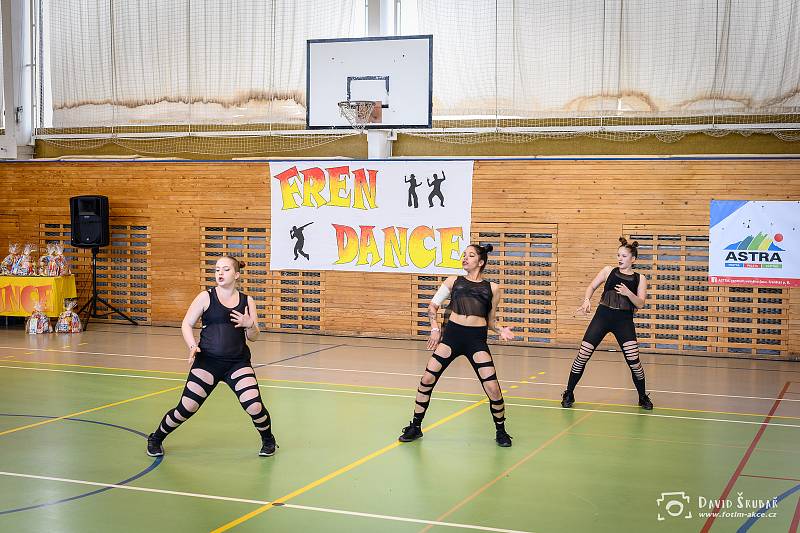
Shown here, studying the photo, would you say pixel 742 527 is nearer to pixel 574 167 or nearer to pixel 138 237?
pixel 574 167

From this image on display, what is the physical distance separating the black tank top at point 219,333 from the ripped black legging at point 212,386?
7 cm

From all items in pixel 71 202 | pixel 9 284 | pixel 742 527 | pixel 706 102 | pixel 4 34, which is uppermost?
pixel 4 34

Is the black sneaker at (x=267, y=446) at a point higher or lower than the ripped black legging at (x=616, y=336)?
lower

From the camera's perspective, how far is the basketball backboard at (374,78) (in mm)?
17078

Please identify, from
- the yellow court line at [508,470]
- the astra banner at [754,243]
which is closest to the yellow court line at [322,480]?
the yellow court line at [508,470]

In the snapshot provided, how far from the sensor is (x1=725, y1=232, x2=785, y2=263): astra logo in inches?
621

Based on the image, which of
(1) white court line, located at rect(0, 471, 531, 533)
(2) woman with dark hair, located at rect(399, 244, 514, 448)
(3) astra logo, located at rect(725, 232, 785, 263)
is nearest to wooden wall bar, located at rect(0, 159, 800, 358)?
(3) astra logo, located at rect(725, 232, 785, 263)

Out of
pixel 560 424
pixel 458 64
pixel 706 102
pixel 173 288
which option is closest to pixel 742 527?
pixel 560 424

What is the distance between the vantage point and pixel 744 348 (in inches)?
637

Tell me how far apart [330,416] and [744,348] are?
8713 mm

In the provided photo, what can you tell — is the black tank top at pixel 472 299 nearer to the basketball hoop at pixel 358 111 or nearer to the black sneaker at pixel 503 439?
the black sneaker at pixel 503 439

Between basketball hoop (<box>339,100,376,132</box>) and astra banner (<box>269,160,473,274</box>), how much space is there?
99 cm

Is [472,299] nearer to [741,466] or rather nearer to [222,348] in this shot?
[222,348]

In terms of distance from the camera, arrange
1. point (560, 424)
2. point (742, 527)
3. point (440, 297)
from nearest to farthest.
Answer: point (742, 527) → point (440, 297) → point (560, 424)
